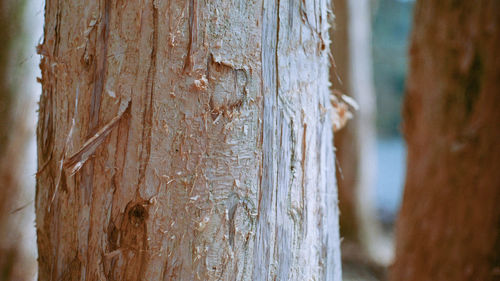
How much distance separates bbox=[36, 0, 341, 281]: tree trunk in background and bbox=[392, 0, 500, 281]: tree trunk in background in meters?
1.45

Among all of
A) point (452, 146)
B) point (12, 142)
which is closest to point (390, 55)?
point (452, 146)

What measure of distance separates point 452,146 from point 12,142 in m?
2.02

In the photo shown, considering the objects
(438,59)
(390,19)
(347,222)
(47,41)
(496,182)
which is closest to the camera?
(47,41)

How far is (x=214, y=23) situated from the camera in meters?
0.71

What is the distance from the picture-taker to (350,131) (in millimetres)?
4977

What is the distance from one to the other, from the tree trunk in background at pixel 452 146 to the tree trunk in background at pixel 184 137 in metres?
1.45

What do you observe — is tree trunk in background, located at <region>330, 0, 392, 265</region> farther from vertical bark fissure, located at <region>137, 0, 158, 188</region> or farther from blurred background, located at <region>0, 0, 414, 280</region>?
vertical bark fissure, located at <region>137, 0, 158, 188</region>

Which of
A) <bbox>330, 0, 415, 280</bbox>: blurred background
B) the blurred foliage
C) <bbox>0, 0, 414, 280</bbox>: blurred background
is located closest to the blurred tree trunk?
<bbox>0, 0, 414, 280</bbox>: blurred background

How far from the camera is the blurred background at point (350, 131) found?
2119mm

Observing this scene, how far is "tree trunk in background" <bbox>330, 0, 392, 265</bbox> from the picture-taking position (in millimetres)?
→ 4918

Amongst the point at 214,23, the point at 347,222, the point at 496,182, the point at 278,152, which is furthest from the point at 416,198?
the point at 347,222

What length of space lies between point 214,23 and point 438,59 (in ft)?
5.88

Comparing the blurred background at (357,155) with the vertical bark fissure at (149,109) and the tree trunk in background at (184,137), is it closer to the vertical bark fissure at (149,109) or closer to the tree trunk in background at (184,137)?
the tree trunk in background at (184,137)

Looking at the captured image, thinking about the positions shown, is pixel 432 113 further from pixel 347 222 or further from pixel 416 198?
pixel 347 222
